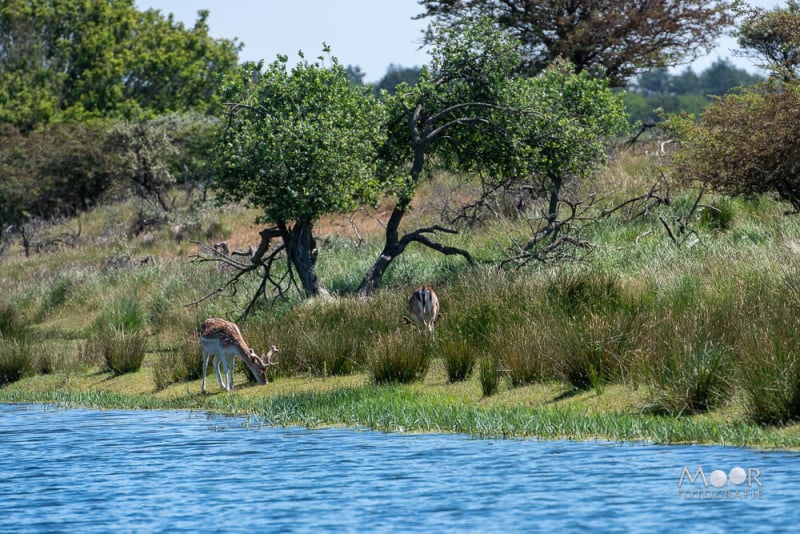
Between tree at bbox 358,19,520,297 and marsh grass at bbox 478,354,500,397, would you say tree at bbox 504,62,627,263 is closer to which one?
tree at bbox 358,19,520,297

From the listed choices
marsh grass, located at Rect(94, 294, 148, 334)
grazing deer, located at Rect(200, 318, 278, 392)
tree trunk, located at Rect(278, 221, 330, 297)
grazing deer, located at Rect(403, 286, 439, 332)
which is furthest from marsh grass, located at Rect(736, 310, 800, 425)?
marsh grass, located at Rect(94, 294, 148, 334)

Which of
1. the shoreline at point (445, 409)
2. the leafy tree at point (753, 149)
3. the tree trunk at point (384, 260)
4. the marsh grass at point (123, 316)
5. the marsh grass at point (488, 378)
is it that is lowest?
the shoreline at point (445, 409)

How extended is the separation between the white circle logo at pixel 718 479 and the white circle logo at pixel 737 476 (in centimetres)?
5

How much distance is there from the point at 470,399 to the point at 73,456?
524 centimetres

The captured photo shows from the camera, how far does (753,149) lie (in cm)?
2258

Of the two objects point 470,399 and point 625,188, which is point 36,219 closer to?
point 625,188

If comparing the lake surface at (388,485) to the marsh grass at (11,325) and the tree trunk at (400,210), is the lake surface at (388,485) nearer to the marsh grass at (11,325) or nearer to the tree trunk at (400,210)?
the tree trunk at (400,210)

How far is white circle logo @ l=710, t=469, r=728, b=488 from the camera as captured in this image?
9172mm

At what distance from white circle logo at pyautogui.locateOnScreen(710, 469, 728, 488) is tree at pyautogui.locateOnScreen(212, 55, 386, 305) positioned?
42.8 feet

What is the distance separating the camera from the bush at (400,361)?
53.3ft

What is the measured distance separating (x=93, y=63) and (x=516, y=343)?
6078 cm

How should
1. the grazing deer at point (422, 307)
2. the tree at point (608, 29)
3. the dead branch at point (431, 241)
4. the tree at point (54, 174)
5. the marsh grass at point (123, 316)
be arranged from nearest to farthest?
the grazing deer at point (422, 307)
the dead branch at point (431, 241)
the marsh grass at point (123, 316)
the tree at point (608, 29)
the tree at point (54, 174)

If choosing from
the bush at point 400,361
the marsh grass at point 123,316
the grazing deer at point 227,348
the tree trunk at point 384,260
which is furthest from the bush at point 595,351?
the marsh grass at point 123,316

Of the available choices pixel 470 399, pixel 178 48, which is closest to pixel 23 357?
pixel 470 399
